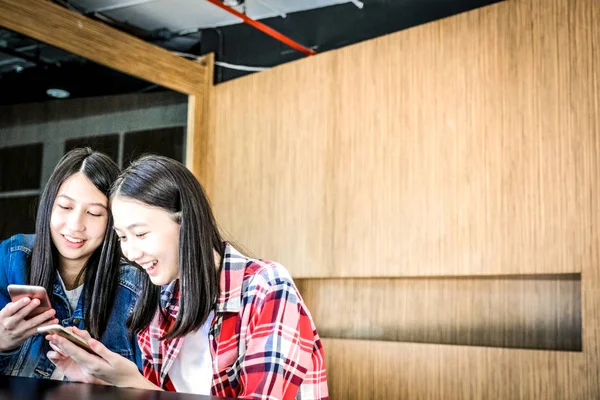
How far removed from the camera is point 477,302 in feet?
9.39

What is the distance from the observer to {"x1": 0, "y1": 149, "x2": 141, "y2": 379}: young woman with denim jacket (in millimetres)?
2109

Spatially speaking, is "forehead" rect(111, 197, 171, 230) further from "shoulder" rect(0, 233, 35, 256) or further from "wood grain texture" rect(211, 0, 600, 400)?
"wood grain texture" rect(211, 0, 600, 400)

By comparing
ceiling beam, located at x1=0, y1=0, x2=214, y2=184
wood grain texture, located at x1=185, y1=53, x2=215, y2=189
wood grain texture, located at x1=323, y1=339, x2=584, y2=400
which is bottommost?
wood grain texture, located at x1=323, y1=339, x2=584, y2=400

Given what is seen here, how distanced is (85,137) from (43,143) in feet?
0.74

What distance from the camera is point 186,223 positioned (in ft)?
5.38

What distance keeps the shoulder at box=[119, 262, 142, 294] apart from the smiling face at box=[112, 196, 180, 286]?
19.6 inches

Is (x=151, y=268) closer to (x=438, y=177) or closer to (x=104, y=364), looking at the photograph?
(x=104, y=364)

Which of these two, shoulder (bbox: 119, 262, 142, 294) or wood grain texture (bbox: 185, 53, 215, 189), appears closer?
shoulder (bbox: 119, 262, 142, 294)

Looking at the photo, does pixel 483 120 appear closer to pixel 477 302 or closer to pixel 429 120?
pixel 429 120

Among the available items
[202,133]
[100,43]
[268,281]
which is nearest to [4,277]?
[268,281]

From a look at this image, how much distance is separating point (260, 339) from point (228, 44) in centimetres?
270

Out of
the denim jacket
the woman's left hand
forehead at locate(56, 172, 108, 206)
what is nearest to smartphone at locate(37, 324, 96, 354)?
the woman's left hand

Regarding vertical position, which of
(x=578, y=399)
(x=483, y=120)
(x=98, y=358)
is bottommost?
(x=578, y=399)

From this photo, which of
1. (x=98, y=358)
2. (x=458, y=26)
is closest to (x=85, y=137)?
(x=458, y=26)
